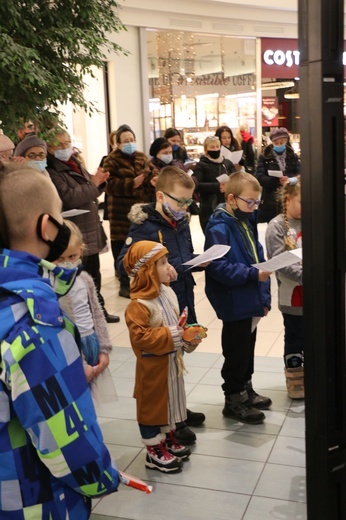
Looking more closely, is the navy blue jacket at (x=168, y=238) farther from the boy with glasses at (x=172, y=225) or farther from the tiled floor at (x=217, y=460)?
the tiled floor at (x=217, y=460)

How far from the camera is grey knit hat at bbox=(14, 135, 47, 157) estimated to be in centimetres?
491

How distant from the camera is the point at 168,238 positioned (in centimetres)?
374

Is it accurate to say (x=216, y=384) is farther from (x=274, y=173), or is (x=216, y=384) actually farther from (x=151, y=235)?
(x=274, y=173)

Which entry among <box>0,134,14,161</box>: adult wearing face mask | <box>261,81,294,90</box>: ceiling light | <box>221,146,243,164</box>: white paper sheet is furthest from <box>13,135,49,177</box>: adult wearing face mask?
<box>261,81,294,90</box>: ceiling light

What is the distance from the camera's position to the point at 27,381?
145cm

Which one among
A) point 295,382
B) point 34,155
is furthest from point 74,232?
point 34,155

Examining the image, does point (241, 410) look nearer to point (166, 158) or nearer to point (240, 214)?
point (240, 214)

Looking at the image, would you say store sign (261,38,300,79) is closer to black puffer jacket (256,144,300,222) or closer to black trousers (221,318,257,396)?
black puffer jacket (256,144,300,222)

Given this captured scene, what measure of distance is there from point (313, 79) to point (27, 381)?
1098 millimetres

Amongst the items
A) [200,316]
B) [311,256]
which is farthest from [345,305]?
[200,316]

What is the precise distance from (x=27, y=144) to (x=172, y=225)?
170 cm

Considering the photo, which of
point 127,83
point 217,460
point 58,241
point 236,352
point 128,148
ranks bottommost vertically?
point 217,460

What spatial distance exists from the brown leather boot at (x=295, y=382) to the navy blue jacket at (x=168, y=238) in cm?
85

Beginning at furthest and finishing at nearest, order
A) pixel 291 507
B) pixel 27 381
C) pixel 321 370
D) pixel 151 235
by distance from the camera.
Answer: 1. pixel 151 235
2. pixel 291 507
3. pixel 321 370
4. pixel 27 381
